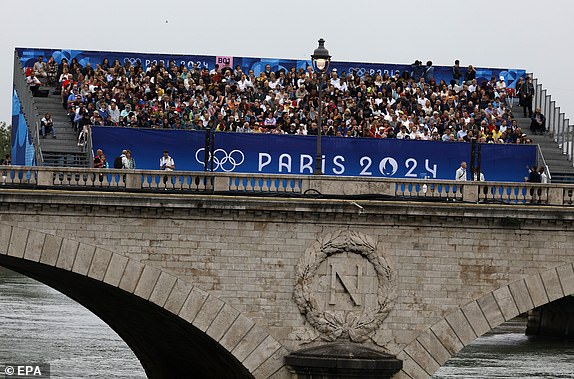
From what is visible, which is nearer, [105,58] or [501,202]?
[501,202]

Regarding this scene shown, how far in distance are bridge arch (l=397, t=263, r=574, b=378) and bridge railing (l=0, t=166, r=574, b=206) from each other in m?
2.09

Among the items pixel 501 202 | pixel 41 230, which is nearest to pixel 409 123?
pixel 501 202

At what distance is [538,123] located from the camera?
43.9 m

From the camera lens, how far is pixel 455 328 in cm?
3312

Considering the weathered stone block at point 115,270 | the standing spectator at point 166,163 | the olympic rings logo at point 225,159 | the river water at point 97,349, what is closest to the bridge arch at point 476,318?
the weathered stone block at point 115,270

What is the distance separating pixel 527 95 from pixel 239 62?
29.7 ft

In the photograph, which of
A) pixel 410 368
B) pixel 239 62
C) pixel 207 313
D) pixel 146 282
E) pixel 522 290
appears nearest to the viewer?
pixel 146 282

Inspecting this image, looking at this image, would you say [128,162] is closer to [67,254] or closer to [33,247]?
[67,254]

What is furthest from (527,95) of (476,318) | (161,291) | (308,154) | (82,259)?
(82,259)

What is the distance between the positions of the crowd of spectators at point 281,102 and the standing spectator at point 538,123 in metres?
0.67

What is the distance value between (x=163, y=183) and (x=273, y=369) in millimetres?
4865

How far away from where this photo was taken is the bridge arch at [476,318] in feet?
108

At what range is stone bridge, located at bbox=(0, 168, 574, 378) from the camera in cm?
3181

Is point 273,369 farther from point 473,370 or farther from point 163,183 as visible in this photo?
point 473,370
